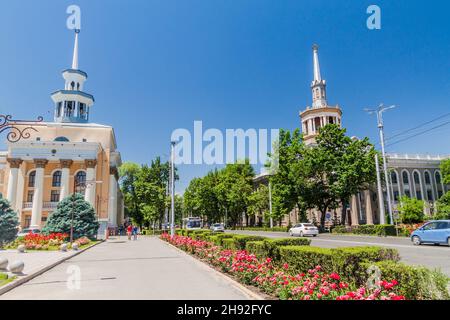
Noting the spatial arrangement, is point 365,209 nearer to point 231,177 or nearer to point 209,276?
point 231,177

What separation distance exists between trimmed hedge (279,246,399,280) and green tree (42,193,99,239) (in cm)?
2710

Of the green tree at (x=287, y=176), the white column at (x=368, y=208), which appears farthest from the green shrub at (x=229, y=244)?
the white column at (x=368, y=208)

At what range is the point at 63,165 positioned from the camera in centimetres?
4494

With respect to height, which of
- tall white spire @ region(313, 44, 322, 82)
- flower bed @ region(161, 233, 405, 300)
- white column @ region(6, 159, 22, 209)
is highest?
tall white spire @ region(313, 44, 322, 82)

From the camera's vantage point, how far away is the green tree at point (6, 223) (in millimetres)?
27795

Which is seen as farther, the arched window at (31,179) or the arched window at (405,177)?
the arched window at (405,177)

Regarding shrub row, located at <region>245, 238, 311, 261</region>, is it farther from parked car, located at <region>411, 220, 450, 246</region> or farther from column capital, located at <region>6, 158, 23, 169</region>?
column capital, located at <region>6, 158, 23, 169</region>

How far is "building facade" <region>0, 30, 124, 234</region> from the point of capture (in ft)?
146

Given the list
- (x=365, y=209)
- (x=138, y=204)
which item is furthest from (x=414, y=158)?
(x=138, y=204)

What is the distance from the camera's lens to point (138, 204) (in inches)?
2341

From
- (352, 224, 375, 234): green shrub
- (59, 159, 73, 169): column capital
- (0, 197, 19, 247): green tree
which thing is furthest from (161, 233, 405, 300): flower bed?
(59, 159, 73, 169): column capital

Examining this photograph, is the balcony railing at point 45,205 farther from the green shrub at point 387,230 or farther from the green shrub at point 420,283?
the green shrub at point 420,283
